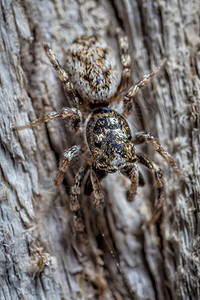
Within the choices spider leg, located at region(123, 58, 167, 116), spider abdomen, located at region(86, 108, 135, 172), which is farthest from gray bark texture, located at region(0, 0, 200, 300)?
spider abdomen, located at region(86, 108, 135, 172)

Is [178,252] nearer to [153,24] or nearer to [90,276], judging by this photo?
[90,276]

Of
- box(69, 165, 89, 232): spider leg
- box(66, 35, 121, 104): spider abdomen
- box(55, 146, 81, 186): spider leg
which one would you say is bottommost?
box(69, 165, 89, 232): spider leg

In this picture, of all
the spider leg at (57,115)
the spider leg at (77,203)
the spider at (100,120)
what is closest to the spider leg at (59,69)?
the spider at (100,120)

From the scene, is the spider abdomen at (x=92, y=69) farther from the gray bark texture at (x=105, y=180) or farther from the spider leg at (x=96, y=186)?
the spider leg at (x=96, y=186)

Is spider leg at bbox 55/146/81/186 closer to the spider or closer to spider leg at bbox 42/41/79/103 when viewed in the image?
the spider

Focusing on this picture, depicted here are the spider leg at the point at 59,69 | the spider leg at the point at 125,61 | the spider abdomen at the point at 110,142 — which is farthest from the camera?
the spider leg at the point at 125,61

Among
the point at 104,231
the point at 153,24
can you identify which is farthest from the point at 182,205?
the point at 153,24

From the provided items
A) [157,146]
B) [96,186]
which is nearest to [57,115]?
[96,186]

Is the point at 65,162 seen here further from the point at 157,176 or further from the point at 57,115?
the point at 157,176
